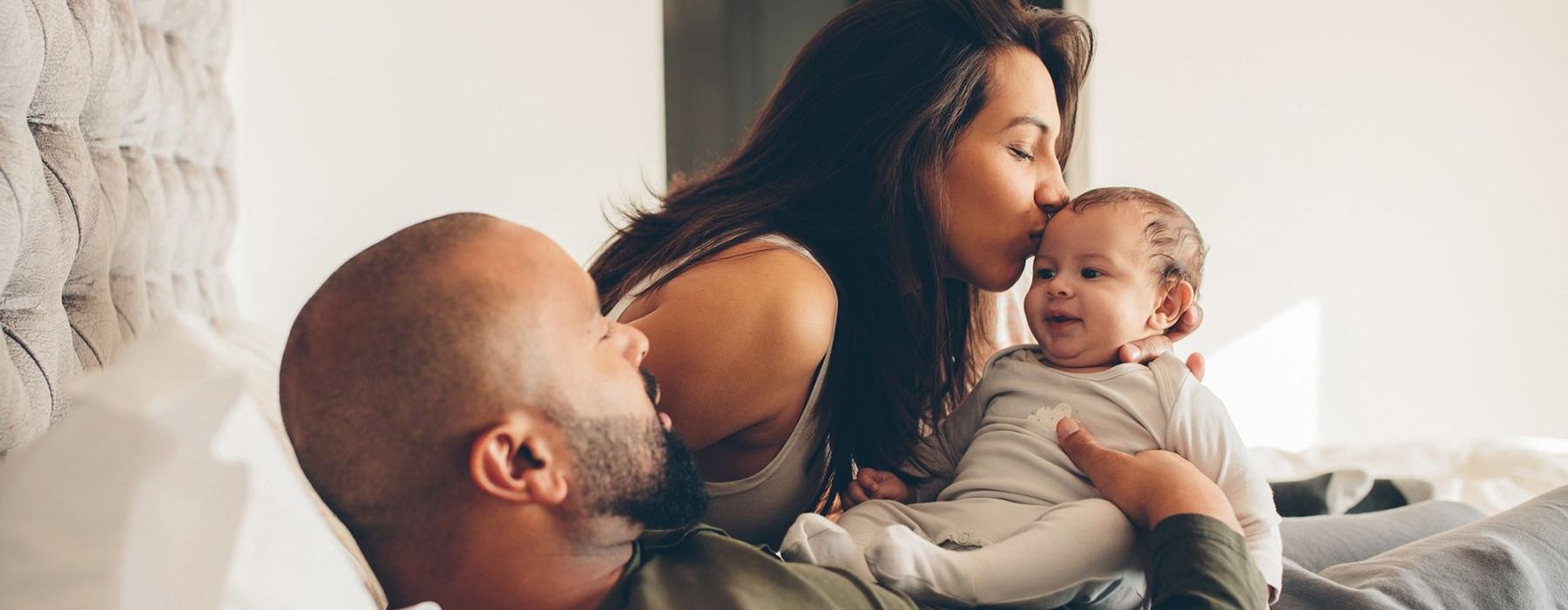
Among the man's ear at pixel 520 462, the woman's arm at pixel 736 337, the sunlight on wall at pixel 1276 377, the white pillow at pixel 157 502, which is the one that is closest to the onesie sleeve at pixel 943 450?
the woman's arm at pixel 736 337

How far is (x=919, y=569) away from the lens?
40.8 inches

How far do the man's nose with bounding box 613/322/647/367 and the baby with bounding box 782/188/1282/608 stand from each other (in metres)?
0.26

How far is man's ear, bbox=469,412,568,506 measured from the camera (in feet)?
2.53

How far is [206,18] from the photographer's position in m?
1.70

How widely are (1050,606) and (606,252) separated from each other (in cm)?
73

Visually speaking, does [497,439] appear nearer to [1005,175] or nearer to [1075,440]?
[1075,440]

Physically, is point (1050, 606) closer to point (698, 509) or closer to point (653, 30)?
point (698, 509)

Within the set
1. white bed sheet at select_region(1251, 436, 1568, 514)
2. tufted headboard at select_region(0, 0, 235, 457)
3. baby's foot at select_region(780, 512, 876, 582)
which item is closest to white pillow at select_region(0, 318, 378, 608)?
tufted headboard at select_region(0, 0, 235, 457)

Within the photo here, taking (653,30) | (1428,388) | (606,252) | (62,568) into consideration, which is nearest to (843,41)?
(606,252)

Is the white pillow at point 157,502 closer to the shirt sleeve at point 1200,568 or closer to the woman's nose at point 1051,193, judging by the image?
the shirt sleeve at point 1200,568

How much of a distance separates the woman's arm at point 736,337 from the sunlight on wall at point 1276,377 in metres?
3.12

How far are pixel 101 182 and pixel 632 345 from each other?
31.6 inches

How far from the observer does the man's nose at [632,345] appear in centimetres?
90

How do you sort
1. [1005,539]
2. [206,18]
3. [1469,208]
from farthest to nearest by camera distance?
[1469,208]
[206,18]
[1005,539]
